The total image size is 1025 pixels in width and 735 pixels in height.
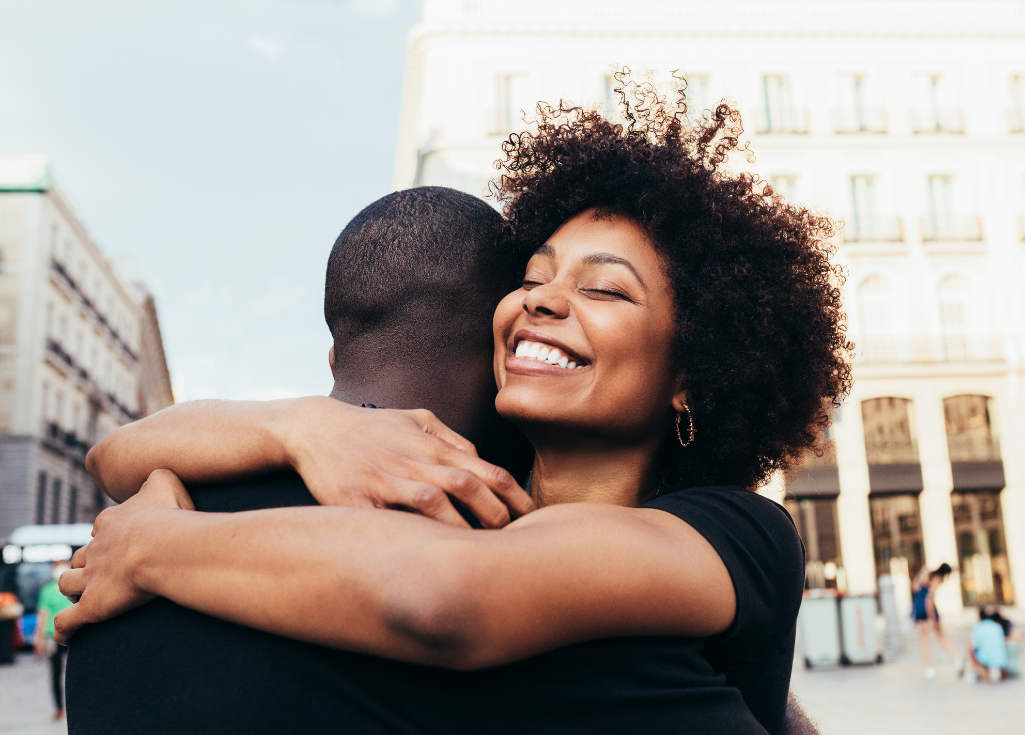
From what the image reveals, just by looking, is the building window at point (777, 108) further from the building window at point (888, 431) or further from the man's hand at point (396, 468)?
the man's hand at point (396, 468)

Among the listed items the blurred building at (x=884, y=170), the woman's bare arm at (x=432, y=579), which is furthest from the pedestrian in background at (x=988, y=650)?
the blurred building at (x=884, y=170)

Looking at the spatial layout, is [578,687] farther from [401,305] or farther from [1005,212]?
[1005,212]

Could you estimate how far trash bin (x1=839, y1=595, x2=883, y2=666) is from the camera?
14.0 metres

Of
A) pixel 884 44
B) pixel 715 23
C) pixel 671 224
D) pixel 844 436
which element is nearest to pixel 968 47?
pixel 884 44

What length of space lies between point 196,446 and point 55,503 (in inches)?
1581

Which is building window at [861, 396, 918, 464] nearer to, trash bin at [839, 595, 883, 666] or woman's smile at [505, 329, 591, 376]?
trash bin at [839, 595, 883, 666]

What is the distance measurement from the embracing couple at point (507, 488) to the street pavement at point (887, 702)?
6015 millimetres

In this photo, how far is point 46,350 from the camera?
3500cm

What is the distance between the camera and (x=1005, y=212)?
92.7ft

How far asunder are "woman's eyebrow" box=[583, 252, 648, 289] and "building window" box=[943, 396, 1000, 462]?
27767 mm

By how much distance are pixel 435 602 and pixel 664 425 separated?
124 cm

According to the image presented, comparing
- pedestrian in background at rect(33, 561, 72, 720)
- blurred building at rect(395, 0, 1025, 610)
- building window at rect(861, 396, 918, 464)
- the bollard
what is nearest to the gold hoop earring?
pedestrian in background at rect(33, 561, 72, 720)

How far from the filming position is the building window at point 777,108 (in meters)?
28.7

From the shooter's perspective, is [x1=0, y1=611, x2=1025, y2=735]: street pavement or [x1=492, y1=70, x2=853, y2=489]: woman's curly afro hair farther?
[x1=0, y1=611, x2=1025, y2=735]: street pavement
